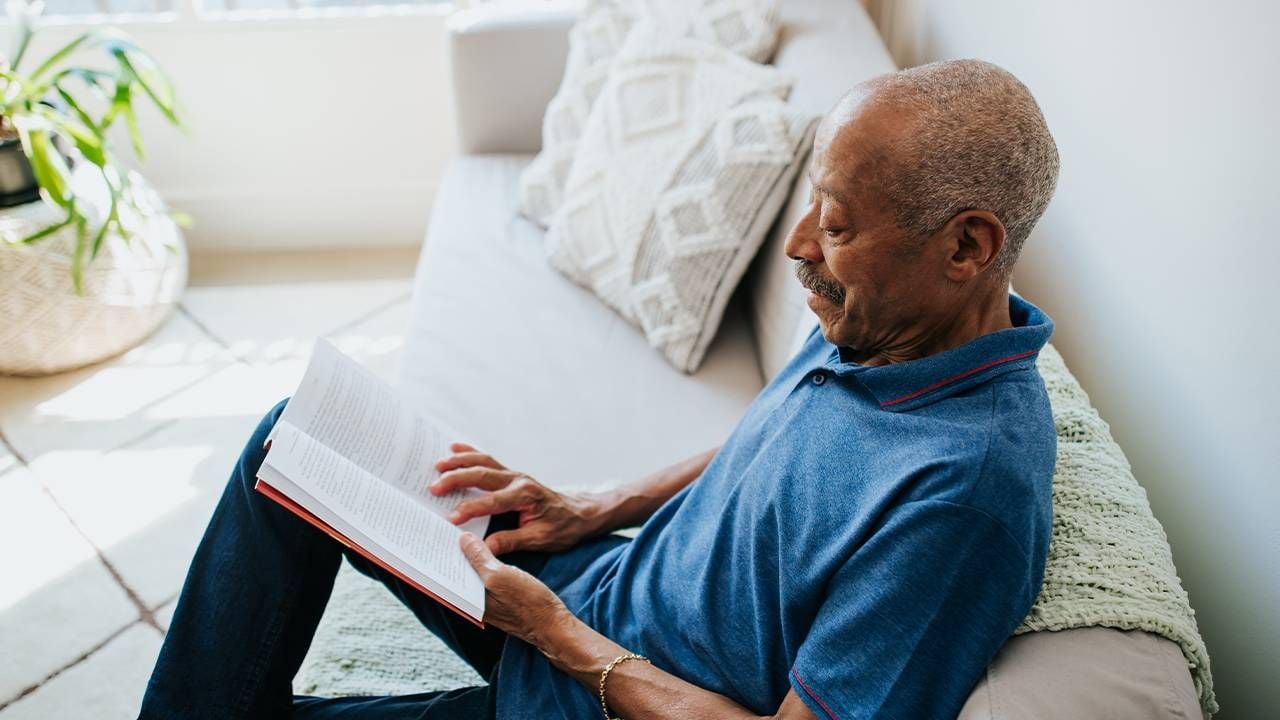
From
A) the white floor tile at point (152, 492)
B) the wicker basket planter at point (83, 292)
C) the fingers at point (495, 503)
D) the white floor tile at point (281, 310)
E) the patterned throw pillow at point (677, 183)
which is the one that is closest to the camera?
the fingers at point (495, 503)

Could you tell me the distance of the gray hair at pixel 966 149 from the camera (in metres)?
0.84

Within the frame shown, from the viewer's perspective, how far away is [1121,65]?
1.20 metres

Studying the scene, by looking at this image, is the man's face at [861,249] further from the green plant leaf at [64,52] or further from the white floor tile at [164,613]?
the green plant leaf at [64,52]

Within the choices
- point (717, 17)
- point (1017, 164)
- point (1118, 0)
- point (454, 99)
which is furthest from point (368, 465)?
point (454, 99)

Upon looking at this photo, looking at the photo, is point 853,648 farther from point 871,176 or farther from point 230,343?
point 230,343

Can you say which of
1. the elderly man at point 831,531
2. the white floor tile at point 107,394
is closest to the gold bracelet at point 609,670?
the elderly man at point 831,531

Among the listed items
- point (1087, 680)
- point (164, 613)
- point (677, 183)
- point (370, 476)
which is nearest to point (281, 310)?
point (164, 613)

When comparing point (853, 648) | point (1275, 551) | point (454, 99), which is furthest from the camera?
point (454, 99)

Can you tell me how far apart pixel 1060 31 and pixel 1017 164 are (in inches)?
25.2

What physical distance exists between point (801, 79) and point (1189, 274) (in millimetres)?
854

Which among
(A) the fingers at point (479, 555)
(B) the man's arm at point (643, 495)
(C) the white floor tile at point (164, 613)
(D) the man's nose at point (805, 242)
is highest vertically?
(D) the man's nose at point (805, 242)

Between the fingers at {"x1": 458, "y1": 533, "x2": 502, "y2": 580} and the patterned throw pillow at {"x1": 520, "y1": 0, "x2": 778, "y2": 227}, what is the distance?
3.29 ft

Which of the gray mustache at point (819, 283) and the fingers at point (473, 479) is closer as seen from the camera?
the gray mustache at point (819, 283)

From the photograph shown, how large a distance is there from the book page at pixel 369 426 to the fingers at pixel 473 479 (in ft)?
0.05
